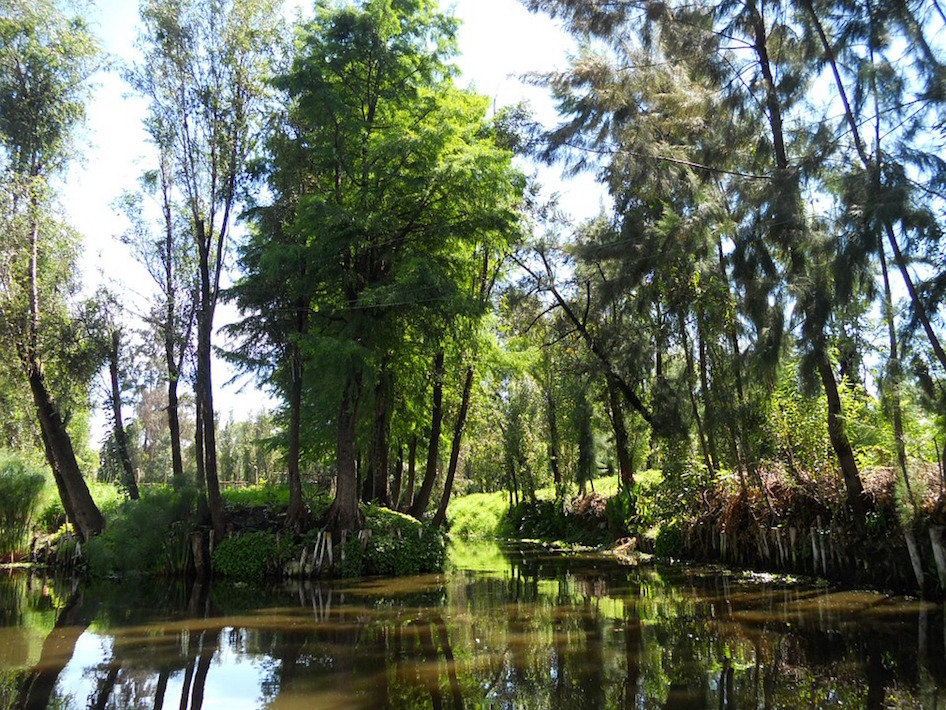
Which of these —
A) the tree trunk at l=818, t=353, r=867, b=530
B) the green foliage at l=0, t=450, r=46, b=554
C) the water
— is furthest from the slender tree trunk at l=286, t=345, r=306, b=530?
the tree trunk at l=818, t=353, r=867, b=530

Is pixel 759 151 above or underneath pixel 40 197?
underneath

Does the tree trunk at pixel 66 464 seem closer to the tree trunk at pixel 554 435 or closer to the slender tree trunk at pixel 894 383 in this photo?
the tree trunk at pixel 554 435

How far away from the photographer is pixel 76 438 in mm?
38031

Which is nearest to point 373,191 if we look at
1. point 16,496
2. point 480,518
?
point 16,496

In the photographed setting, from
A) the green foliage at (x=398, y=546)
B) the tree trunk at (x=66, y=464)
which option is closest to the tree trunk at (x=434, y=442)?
the green foliage at (x=398, y=546)

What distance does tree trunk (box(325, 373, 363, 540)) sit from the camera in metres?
16.1

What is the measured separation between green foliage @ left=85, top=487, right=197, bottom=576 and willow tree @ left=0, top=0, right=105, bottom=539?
2.09m

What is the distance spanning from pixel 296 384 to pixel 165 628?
8463 millimetres

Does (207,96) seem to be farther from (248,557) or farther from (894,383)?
(894,383)

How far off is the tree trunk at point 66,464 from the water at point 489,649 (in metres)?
5.92

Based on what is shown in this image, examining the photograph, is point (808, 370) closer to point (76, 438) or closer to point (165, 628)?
point (165, 628)

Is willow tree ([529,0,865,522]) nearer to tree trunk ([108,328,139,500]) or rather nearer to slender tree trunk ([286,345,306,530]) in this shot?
slender tree trunk ([286,345,306,530])

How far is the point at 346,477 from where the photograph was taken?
1631cm

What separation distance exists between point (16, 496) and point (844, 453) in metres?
21.0
